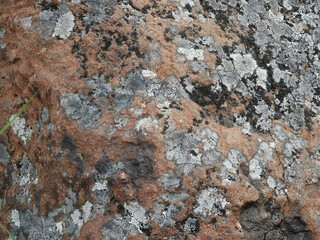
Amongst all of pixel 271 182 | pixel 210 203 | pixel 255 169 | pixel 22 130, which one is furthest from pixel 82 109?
pixel 271 182

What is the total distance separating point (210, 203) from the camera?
231 cm

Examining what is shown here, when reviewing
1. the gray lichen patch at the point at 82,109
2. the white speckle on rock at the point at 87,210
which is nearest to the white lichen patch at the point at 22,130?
the gray lichen patch at the point at 82,109

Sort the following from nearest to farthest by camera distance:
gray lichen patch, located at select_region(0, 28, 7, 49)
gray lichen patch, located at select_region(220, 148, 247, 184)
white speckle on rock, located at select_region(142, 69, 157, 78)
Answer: gray lichen patch, located at select_region(220, 148, 247, 184) < white speckle on rock, located at select_region(142, 69, 157, 78) < gray lichen patch, located at select_region(0, 28, 7, 49)

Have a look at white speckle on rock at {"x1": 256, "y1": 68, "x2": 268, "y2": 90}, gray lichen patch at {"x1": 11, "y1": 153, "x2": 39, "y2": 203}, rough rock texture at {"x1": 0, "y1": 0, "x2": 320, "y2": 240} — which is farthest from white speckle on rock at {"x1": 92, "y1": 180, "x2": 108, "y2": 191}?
white speckle on rock at {"x1": 256, "y1": 68, "x2": 268, "y2": 90}

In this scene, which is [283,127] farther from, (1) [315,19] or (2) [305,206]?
(1) [315,19]

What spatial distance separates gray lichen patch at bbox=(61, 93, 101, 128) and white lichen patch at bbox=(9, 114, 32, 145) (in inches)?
17.2

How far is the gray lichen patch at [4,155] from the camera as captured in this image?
2.84 metres

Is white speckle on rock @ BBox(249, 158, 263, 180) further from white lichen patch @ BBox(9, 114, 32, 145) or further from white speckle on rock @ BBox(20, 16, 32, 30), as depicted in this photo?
white speckle on rock @ BBox(20, 16, 32, 30)

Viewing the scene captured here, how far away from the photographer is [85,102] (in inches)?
95.6

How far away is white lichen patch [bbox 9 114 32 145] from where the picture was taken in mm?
2689

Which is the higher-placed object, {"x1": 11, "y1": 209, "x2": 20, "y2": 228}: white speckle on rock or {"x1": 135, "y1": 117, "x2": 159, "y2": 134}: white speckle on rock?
{"x1": 135, "y1": 117, "x2": 159, "y2": 134}: white speckle on rock

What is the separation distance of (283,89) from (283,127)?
12.5 inches

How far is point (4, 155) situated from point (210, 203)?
156cm

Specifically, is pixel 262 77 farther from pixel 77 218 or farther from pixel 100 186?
pixel 77 218
